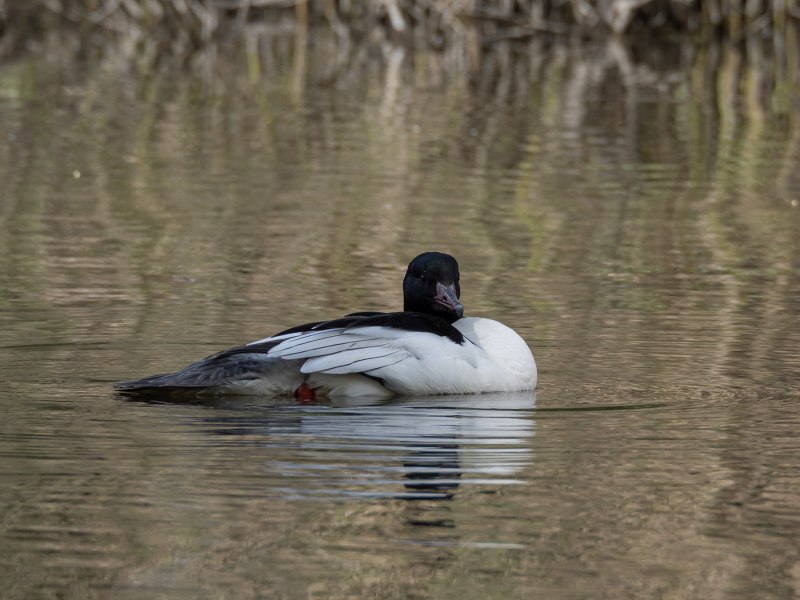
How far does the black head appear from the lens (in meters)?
7.92

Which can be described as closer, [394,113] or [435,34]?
[394,113]

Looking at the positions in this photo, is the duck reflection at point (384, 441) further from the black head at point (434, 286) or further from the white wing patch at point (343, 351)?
the black head at point (434, 286)

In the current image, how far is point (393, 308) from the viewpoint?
980 centimetres

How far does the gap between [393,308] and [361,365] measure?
8.10ft

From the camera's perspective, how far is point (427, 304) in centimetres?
806

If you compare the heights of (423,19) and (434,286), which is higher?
(434,286)

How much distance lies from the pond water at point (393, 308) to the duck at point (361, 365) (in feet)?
0.35

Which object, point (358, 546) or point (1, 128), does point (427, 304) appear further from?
point (1, 128)

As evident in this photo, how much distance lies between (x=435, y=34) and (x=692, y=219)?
715 inches

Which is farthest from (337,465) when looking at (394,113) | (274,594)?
(394,113)

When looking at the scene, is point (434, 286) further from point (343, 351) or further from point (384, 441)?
point (384, 441)

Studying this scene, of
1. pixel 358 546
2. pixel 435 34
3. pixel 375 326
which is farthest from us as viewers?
pixel 435 34

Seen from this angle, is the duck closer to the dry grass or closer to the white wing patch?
the white wing patch

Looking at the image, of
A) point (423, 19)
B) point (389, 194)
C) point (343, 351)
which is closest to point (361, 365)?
point (343, 351)
